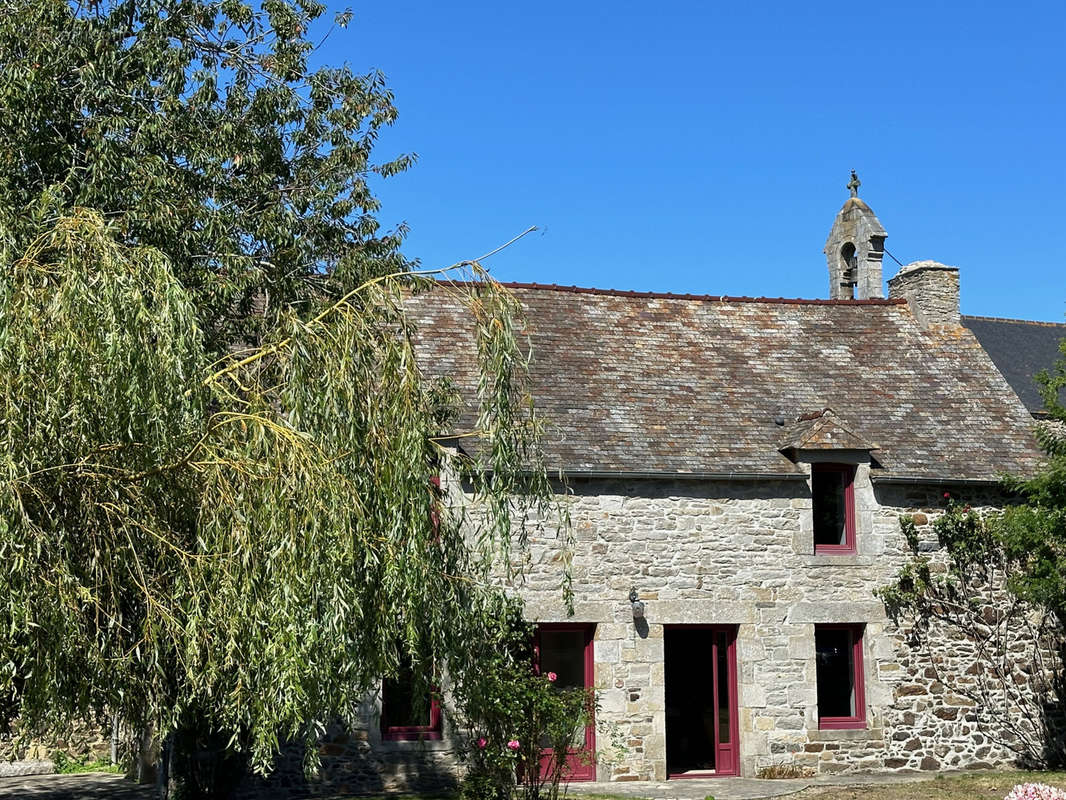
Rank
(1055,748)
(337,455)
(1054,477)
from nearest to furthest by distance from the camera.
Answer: (337,455) → (1054,477) → (1055,748)

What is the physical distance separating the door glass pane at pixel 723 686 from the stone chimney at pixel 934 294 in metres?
6.45

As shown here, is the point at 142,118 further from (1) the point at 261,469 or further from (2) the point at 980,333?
(2) the point at 980,333

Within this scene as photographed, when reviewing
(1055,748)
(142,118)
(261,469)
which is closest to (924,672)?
(1055,748)

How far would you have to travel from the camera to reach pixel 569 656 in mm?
14094

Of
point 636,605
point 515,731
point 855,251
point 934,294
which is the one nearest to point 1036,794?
point 515,731

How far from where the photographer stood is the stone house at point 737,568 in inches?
549

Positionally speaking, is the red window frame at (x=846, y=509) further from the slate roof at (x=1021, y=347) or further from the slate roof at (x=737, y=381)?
the slate roof at (x=1021, y=347)

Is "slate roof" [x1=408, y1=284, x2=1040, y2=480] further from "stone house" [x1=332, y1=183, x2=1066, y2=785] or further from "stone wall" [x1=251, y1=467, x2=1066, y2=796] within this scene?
"stone wall" [x1=251, y1=467, x2=1066, y2=796]

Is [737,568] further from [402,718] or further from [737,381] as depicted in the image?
[402,718]

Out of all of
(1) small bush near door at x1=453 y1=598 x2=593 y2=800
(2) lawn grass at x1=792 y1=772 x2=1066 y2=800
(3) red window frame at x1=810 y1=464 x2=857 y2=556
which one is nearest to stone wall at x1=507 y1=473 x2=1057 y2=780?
(3) red window frame at x1=810 y1=464 x2=857 y2=556

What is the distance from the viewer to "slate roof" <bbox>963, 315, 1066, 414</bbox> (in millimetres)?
19406

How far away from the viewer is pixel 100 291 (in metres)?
7.89

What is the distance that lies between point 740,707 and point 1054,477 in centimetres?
444

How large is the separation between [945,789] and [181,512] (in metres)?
8.76
